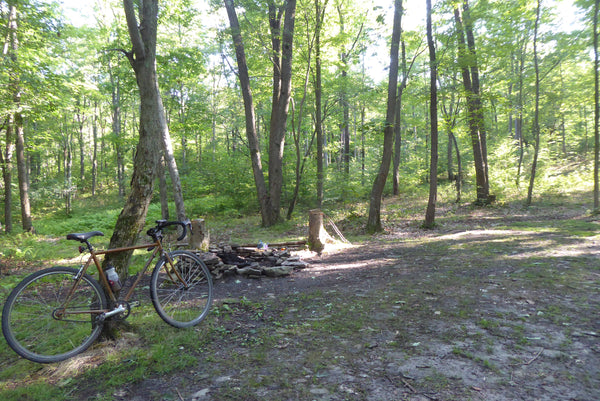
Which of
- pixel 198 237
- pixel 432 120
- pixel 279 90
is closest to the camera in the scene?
pixel 198 237

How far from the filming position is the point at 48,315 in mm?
2623

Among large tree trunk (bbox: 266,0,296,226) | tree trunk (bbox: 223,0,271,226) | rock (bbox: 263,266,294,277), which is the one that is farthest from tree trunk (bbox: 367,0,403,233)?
rock (bbox: 263,266,294,277)

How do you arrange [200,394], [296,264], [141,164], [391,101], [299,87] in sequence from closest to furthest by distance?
[200,394] < [141,164] < [296,264] < [391,101] < [299,87]

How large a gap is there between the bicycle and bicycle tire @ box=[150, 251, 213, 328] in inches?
0.5

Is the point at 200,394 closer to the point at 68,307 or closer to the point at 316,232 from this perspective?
the point at 68,307

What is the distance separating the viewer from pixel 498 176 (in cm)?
1681

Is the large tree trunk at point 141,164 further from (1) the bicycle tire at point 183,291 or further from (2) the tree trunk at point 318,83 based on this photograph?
(2) the tree trunk at point 318,83

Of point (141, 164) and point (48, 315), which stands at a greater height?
point (141, 164)

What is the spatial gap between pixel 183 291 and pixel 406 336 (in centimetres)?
252

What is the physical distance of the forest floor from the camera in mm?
2193

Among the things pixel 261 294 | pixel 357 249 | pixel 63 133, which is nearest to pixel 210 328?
pixel 261 294

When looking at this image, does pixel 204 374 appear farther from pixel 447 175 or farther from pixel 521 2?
pixel 447 175

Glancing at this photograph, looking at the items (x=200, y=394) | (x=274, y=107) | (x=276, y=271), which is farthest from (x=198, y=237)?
(x=274, y=107)

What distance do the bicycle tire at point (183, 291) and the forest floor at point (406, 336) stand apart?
238mm
